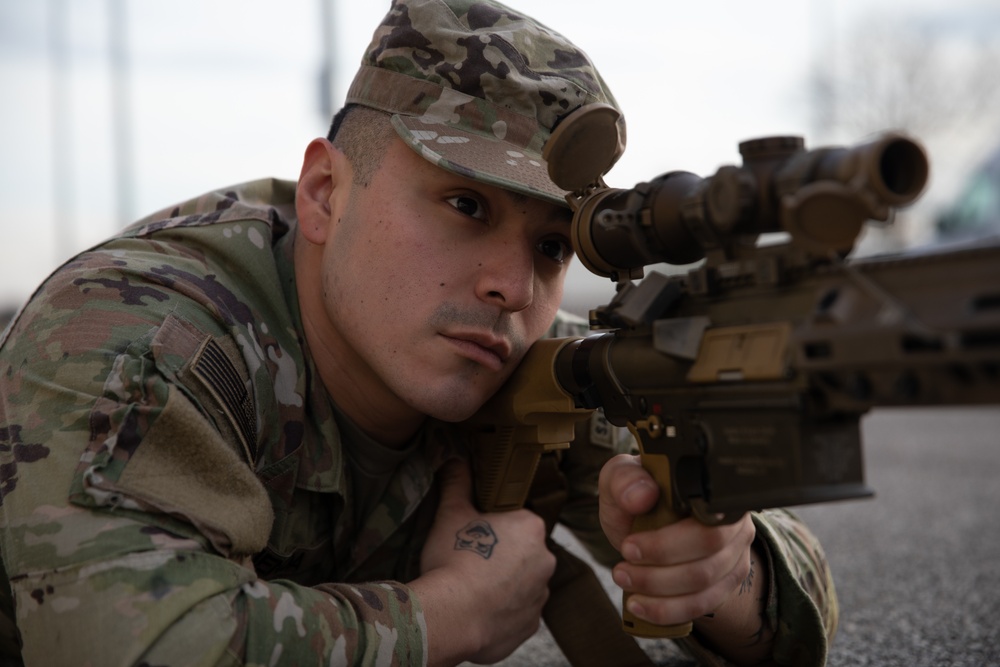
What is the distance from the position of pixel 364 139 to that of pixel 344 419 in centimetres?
74

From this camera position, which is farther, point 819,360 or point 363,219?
point 363,219

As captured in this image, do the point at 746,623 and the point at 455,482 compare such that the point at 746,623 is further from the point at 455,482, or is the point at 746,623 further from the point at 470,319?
the point at 470,319

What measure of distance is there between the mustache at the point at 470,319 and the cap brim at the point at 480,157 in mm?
301

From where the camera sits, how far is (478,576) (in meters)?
2.43

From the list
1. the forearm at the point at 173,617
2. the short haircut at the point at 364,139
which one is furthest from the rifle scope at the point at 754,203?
the forearm at the point at 173,617

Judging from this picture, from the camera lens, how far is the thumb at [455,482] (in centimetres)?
282

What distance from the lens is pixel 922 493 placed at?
20.4 feet

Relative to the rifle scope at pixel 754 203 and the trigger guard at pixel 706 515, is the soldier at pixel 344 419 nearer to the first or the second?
the trigger guard at pixel 706 515

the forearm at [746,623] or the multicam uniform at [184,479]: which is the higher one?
the multicam uniform at [184,479]

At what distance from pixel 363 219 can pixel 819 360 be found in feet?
4.07

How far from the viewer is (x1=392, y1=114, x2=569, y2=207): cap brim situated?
230 cm

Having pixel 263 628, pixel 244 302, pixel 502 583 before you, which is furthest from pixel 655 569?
pixel 244 302

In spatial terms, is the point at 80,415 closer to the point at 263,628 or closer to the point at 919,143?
the point at 263,628

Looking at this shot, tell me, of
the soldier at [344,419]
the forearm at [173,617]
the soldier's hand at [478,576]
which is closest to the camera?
the forearm at [173,617]
